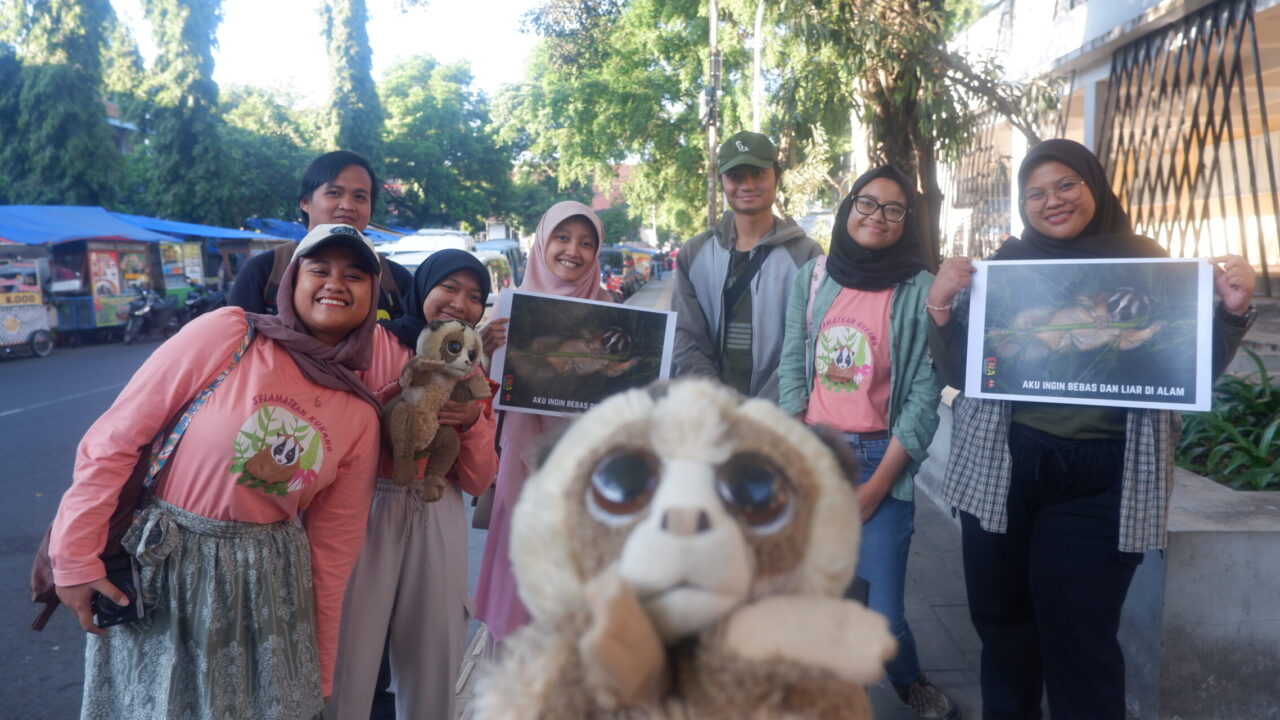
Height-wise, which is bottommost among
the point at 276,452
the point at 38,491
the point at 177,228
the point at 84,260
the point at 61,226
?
the point at 38,491

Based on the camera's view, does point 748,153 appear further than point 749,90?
No

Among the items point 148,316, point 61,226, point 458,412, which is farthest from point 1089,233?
point 61,226

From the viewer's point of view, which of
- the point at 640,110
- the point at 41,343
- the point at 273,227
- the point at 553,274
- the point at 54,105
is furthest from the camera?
the point at 273,227

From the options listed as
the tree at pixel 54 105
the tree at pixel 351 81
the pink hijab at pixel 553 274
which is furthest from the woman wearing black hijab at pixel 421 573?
the tree at pixel 351 81

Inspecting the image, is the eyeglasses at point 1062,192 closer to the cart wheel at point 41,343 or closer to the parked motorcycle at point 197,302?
the cart wheel at point 41,343

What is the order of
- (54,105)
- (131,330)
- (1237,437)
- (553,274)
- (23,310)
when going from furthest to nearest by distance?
(54,105)
(131,330)
(23,310)
(1237,437)
(553,274)

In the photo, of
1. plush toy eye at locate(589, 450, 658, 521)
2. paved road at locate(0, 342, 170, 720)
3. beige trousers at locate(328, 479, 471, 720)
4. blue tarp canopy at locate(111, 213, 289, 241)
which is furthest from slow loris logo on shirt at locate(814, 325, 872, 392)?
blue tarp canopy at locate(111, 213, 289, 241)

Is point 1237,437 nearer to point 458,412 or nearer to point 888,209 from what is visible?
point 888,209

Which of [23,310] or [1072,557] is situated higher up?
[23,310]

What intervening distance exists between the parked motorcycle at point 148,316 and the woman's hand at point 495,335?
1683 centimetres

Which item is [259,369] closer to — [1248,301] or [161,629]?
[161,629]

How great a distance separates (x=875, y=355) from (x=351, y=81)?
113 ft

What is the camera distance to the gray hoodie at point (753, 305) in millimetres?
3088

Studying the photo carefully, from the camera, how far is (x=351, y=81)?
107ft
